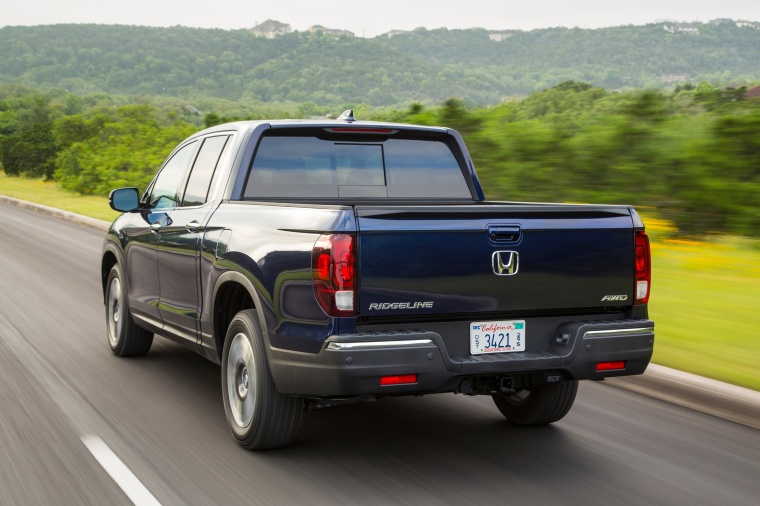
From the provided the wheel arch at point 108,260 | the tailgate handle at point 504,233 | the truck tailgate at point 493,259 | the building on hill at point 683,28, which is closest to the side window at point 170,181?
the wheel arch at point 108,260

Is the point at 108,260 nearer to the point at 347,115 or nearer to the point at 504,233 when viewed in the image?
the point at 347,115

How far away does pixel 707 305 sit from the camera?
9.63 meters

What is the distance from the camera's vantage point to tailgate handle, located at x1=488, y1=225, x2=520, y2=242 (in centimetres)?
476

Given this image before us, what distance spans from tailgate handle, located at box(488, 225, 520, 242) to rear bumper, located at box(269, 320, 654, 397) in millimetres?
572

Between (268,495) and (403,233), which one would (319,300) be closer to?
(403,233)

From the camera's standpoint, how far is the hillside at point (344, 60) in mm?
114188

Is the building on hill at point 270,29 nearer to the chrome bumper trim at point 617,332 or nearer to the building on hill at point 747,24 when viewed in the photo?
the building on hill at point 747,24

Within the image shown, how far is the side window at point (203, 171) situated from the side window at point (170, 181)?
0.22m

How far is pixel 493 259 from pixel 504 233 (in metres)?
0.14

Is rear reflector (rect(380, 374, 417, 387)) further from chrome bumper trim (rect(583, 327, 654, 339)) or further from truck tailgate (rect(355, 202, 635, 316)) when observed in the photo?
chrome bumper trim (rect(583, 327, 654, 339))

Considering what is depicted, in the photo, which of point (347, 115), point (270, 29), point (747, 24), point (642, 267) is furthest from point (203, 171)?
point (270, 29)

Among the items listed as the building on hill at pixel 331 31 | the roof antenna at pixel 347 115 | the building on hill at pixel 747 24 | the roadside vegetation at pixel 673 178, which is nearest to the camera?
the roof antenna at pixel 347 115

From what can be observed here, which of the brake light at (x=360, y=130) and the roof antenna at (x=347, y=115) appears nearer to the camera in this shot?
the brake light at (x=360, y=130)

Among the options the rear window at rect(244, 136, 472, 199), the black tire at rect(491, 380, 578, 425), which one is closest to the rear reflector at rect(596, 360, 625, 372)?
the black tire at rect(491, 380, 578, 425)
